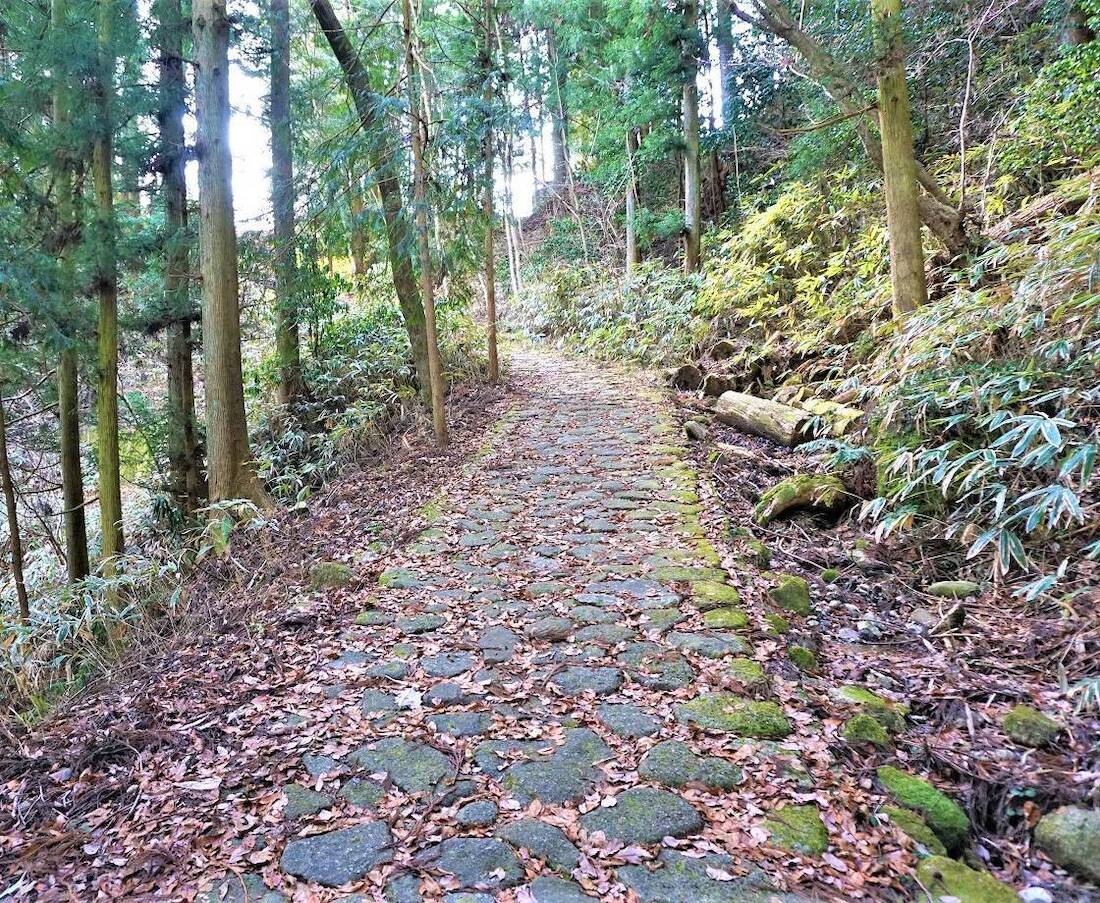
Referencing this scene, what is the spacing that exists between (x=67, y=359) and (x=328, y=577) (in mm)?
3685

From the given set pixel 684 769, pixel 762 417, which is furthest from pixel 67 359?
pixel 762 417

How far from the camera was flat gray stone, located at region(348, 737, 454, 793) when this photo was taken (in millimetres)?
2781

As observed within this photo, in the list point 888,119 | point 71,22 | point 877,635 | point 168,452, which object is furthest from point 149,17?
point 877,635

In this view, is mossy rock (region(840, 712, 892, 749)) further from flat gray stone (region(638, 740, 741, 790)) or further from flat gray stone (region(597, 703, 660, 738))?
flat gray stone (region(597, 703, 660, 738))

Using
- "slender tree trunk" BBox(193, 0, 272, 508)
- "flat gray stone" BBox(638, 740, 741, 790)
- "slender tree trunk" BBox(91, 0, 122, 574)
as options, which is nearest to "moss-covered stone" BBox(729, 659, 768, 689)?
"flat gray stone" BBox(638, 740, 741, 790)

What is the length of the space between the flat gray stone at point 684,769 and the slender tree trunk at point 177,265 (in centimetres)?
679

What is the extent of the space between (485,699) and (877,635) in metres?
2.32

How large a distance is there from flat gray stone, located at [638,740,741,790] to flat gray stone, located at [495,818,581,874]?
1.54 feet

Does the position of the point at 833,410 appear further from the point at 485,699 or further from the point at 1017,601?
the point at 485,699

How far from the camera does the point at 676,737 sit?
300 centimetres

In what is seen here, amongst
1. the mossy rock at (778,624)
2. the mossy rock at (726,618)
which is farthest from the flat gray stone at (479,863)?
the mossy rock at (778,624)

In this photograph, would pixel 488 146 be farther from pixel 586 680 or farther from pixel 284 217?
pixel 586 680

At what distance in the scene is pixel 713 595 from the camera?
4.25m

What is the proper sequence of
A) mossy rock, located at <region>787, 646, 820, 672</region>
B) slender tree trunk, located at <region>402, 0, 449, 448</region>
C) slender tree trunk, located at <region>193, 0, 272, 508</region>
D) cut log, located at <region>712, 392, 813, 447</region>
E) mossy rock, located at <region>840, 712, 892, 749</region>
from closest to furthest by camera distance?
1. mossy rock, located at <region>840, 712, 892, 749</region>
2. mossy rock, located at <region>787, 646, 820, 672</region>
3. slender tree trunk, located at <region>193, 0, 272, 508</region>
4. cut log, located at <region>712, 392, 813, 447</region>
5. slender tree trunk, located at <region>402, 0, 449, 448</region>
